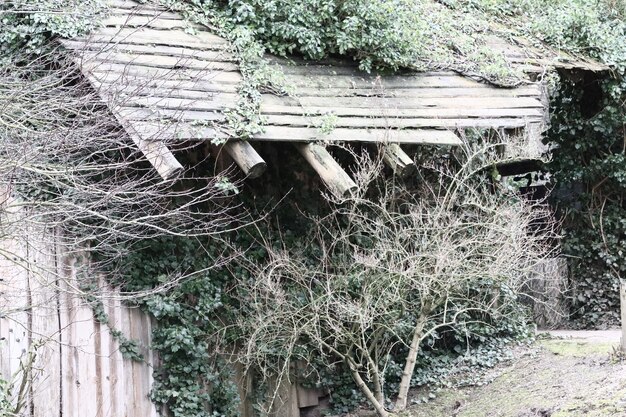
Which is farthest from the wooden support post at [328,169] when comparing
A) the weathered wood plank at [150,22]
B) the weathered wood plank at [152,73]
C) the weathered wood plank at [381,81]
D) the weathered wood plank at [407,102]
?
the weathered wood plank at [150,22]

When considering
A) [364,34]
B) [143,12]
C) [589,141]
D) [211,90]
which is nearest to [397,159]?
[364,34]

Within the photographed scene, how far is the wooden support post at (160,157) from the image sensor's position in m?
7.36

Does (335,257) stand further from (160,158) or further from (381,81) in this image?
(160,158)

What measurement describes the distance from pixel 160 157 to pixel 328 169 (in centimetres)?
195

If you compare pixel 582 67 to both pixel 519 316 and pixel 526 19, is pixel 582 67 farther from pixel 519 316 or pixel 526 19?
pixel 519 316

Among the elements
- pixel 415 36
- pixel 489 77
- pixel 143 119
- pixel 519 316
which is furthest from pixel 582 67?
pixel 143 119

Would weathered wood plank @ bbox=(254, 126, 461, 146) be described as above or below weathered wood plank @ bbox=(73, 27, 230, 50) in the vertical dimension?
below

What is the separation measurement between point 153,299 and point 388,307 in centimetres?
270

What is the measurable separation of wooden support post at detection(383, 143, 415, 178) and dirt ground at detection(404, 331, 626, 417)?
2.84m

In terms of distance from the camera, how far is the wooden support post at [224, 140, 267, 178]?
26.8ft

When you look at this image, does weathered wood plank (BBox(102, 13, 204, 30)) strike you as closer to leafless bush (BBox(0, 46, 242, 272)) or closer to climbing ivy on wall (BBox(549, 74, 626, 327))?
leafless bush (BBox(0, 46, 242, 272))

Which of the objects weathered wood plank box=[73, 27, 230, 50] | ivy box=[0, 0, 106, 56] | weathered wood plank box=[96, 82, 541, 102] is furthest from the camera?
weathered wood plank box=[73, 27, 230, 50]

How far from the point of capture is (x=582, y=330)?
515 inches

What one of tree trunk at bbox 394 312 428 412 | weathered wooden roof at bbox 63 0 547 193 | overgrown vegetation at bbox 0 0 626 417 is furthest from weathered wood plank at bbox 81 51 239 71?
tree trunk at bbox 394 312 428 412
